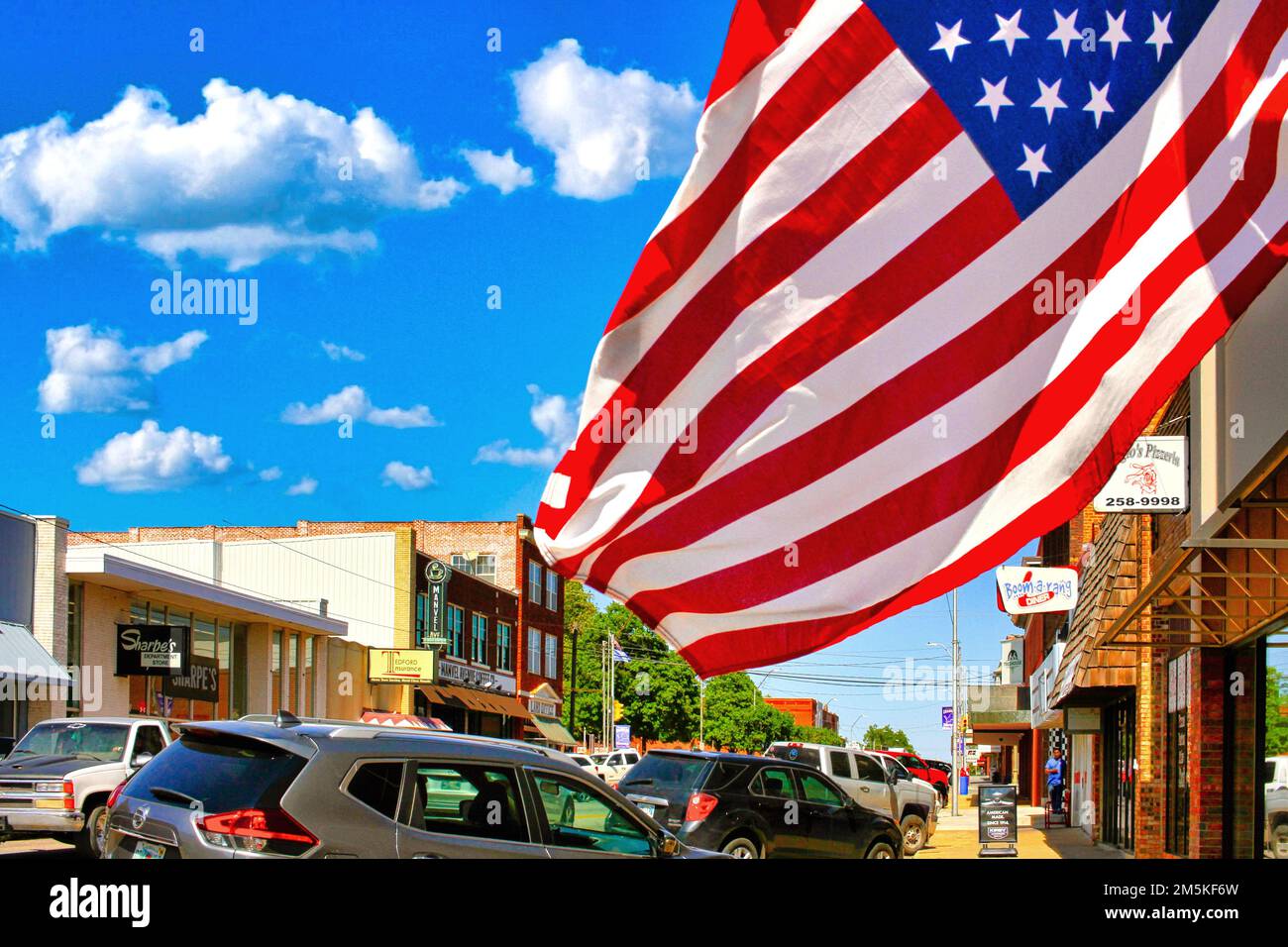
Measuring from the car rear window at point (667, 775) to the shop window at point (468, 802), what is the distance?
9.08 m

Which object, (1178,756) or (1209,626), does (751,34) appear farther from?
(1178,756)

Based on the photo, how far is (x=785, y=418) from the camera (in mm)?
4586

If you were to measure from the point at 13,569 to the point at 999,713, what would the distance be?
4029 cm

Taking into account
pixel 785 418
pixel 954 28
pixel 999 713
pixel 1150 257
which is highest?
pixel 954 28

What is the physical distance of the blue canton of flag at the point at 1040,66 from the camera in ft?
15.2

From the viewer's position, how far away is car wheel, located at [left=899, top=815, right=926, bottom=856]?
27.6m

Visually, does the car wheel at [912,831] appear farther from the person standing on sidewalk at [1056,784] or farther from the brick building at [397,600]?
the brick building at [397,600]

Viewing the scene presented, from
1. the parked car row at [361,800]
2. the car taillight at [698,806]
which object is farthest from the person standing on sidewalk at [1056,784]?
the parked car row at [361,800]

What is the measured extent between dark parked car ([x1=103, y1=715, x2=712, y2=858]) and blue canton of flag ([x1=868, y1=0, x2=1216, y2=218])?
4.97 metres

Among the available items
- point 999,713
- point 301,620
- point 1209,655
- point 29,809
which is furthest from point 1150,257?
point 999,713

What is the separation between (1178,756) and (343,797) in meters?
14.0

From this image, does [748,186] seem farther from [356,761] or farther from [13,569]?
[13,569]

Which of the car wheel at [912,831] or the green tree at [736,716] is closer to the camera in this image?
the car wheel at [912,831]

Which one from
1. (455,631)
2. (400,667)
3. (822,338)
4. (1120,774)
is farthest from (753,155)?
(455,631)
